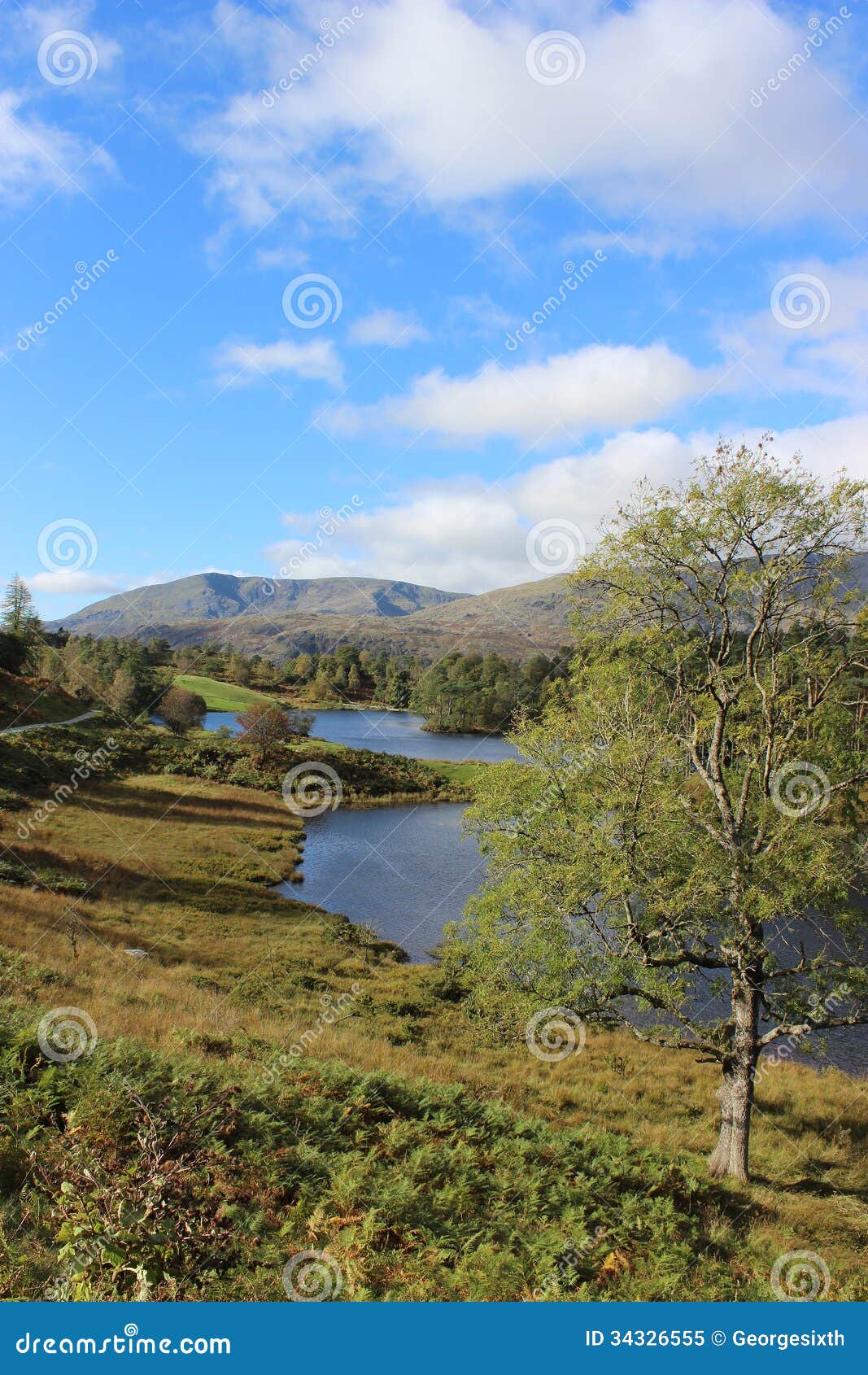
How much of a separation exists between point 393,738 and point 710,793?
94.4 metres

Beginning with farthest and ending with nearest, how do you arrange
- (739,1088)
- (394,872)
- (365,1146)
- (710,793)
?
(394,872)
(710,793)
(739,1088)
(365,1146)

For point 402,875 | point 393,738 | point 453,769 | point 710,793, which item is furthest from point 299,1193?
point 393,738

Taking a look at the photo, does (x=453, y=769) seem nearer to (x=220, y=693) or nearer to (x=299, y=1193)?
(x=220, y=693)

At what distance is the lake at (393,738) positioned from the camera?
3639 inches

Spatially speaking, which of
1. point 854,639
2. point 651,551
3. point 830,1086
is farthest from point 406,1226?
point 830,1086

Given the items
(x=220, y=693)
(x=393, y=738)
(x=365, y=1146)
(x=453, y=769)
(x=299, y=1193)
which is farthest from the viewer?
(x=220, y=693)

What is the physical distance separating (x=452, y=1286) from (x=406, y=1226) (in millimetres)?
1063

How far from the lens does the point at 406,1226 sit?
8.04 metres

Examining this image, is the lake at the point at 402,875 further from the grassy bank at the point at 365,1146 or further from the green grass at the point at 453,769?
the green grass at the point at 453,769

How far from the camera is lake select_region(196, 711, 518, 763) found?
303 ft

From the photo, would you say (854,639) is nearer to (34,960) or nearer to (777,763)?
(777,763)

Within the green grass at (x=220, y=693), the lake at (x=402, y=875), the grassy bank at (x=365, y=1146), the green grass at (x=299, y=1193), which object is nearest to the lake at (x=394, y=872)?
the lake at (x=402, y=875)

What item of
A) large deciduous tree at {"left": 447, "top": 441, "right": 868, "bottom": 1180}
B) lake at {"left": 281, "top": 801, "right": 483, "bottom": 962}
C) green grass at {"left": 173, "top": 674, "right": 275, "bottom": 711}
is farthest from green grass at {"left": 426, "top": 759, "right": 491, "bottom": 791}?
large deciduous tree at {"left": 447, "top": 441, "right": 868, "bottom": 1180}

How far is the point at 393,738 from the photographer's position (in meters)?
108
